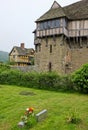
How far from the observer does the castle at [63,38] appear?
1740 inches

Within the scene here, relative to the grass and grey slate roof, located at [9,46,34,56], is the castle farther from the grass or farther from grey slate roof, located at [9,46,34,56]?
grey slate roof, located at [9,46,34,56]

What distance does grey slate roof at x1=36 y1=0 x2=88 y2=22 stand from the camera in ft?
147

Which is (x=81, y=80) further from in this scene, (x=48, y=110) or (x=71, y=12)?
(x=71, y=12)

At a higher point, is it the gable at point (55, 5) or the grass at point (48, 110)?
the gable at point (55, 5)

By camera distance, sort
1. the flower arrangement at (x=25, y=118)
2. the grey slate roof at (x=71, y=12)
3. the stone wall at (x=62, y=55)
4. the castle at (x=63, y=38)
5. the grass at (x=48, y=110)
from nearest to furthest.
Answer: the flower arrangement at (x=25, y=118) → the grass at (x=48, y=110) → the castle at (x=63, y=38) → the grey slate roof at (x=71, y=12) → the stone wall at (x=62, y=55)

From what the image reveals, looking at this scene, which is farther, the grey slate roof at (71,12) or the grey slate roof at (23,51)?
the grey slate roof at (23,51)

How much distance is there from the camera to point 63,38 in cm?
4434

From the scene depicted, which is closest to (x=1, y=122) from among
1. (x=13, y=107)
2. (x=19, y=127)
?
(x=19, y=127)

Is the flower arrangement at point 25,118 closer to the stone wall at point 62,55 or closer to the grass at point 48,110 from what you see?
the grass at point 48,110

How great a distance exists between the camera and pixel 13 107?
66.7ft


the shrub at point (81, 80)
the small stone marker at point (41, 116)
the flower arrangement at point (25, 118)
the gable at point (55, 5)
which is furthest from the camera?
the gable at point (55, 5)

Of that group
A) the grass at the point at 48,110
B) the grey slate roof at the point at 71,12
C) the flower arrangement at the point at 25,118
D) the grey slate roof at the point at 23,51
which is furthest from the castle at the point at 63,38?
the grey slate roof at the point at 23,51

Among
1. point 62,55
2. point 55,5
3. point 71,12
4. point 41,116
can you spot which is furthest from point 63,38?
point 41,116

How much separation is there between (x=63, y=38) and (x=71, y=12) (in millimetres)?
6305
